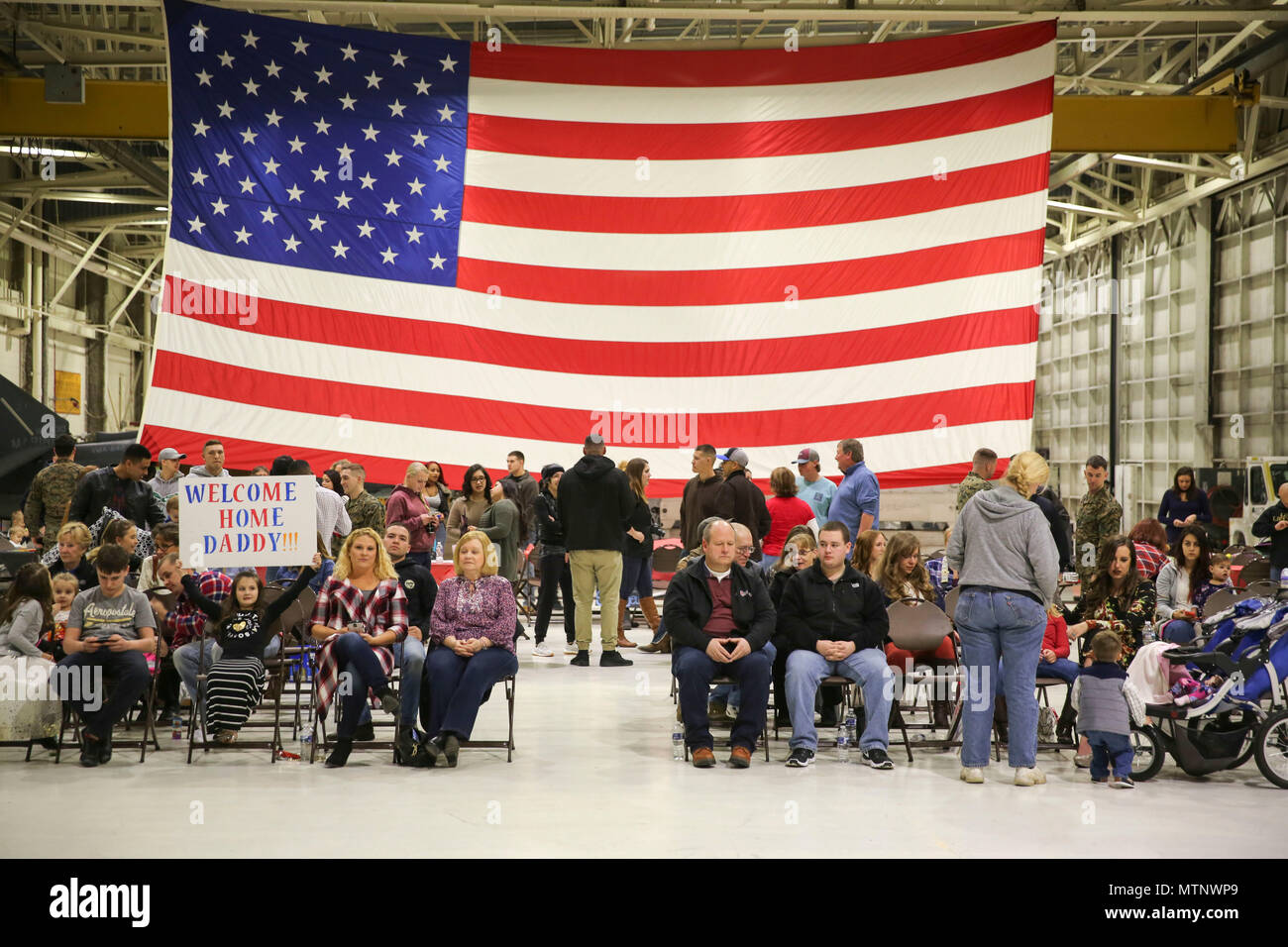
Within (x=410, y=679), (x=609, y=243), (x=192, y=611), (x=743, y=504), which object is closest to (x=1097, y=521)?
(x=743, y=504)

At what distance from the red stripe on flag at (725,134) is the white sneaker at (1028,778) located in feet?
19.5

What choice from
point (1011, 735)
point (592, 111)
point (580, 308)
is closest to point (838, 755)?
point (1011, 735)

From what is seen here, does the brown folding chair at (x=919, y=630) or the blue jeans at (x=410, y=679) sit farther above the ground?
the brown folding chair at (x=919, y=630)

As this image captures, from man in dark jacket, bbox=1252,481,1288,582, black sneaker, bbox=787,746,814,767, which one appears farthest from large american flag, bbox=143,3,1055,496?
black sneaker, bbox=787,746,814,767

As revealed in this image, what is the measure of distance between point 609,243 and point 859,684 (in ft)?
16.4

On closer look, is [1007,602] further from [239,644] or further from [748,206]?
[748,206]

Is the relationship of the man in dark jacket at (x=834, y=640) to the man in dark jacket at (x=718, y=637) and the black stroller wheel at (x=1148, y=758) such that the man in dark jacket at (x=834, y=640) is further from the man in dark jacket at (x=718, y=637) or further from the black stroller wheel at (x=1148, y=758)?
the black stroller wheel at (x=1148, y=758)

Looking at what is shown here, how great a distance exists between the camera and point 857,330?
9516 millimetres

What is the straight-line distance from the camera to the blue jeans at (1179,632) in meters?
6.21

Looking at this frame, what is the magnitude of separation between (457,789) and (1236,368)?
18.6m

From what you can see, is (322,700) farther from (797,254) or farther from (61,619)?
(797,254)

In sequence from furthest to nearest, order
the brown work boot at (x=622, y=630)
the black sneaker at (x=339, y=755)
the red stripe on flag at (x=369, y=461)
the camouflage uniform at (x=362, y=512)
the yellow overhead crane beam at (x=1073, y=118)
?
the yellow overhead crane beam at (x=1073, y=118), the brown work boot at (x=622, y=630), the red stripe on flag at (x=369, y=461), the camouflage uniform at (x=362, y=512), the black sneaker at (x=339, y=755)

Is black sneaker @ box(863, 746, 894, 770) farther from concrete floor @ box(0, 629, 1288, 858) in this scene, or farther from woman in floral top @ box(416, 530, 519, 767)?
woman in floral top @ box(416, 530, 519, 767)

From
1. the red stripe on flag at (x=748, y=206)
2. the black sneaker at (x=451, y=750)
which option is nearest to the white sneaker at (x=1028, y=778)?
the black sneaker at (x=451, y=750)
